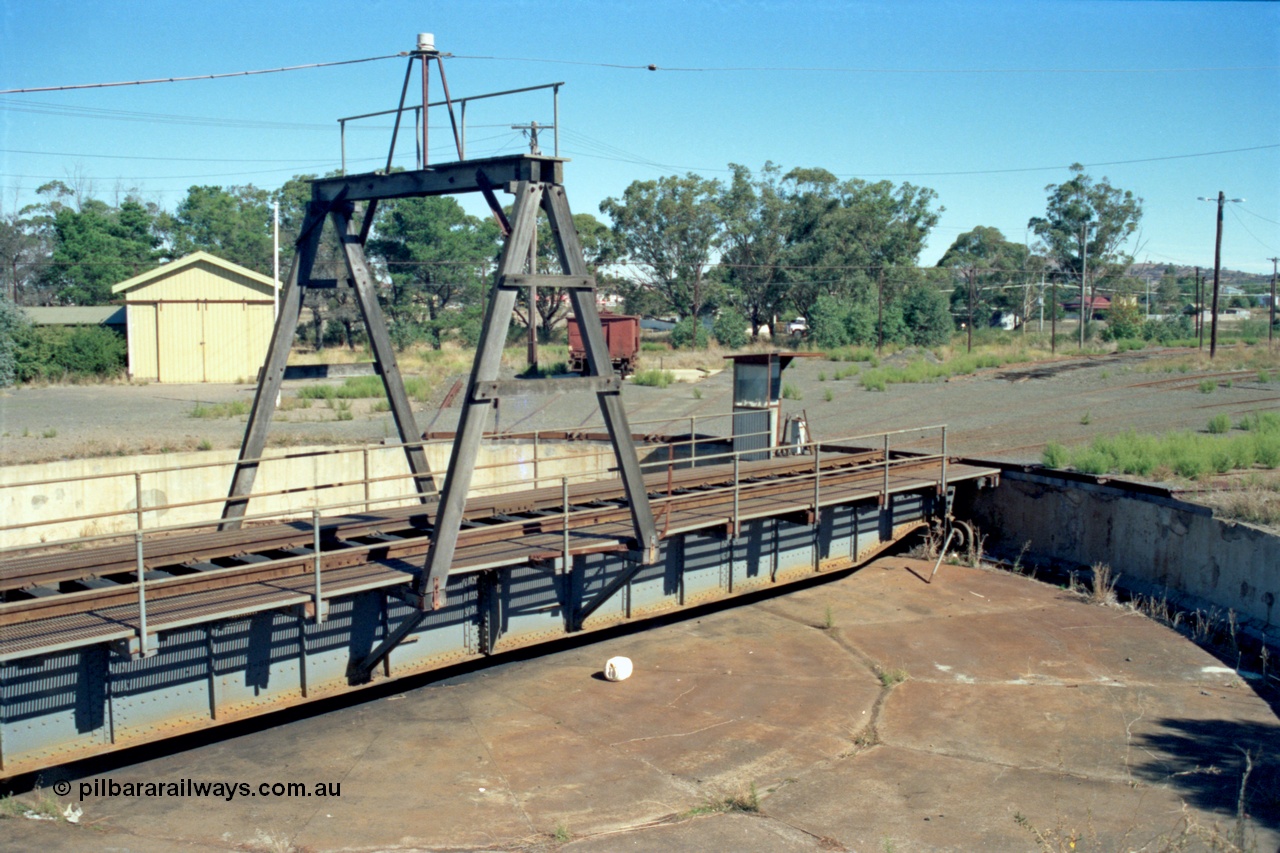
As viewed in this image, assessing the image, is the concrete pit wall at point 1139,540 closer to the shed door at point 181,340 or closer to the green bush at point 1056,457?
the green bush at point 1056,457

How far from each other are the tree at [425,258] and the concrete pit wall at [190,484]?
40.7 metres

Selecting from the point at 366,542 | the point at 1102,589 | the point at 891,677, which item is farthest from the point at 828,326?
the point at 366,542

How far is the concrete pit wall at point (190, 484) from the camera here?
1827 cm

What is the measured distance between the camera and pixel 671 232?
2667 inches

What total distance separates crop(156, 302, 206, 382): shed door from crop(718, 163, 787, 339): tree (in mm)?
33199

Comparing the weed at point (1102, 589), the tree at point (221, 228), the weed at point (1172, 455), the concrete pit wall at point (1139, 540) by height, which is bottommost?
the weed at point (1102, 589)

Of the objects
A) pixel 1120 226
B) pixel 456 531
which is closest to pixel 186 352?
pixel 456 531

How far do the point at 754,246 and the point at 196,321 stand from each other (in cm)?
3586

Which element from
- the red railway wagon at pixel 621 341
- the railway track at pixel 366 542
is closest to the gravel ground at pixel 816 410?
the red railway wagon at pixel 621 341

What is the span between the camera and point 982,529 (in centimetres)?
→ 1858

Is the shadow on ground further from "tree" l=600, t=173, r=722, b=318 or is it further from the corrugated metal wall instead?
"tree" l=600, t=173, r=722, b=318

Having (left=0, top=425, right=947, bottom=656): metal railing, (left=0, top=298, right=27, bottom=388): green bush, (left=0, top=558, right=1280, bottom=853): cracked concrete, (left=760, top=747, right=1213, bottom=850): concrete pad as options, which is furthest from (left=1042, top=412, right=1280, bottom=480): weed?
(left=0, top=298, right=27, bottom=388): green bush

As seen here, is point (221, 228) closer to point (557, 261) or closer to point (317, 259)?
point (317, 259)

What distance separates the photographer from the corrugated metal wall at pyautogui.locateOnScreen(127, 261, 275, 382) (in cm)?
4384
